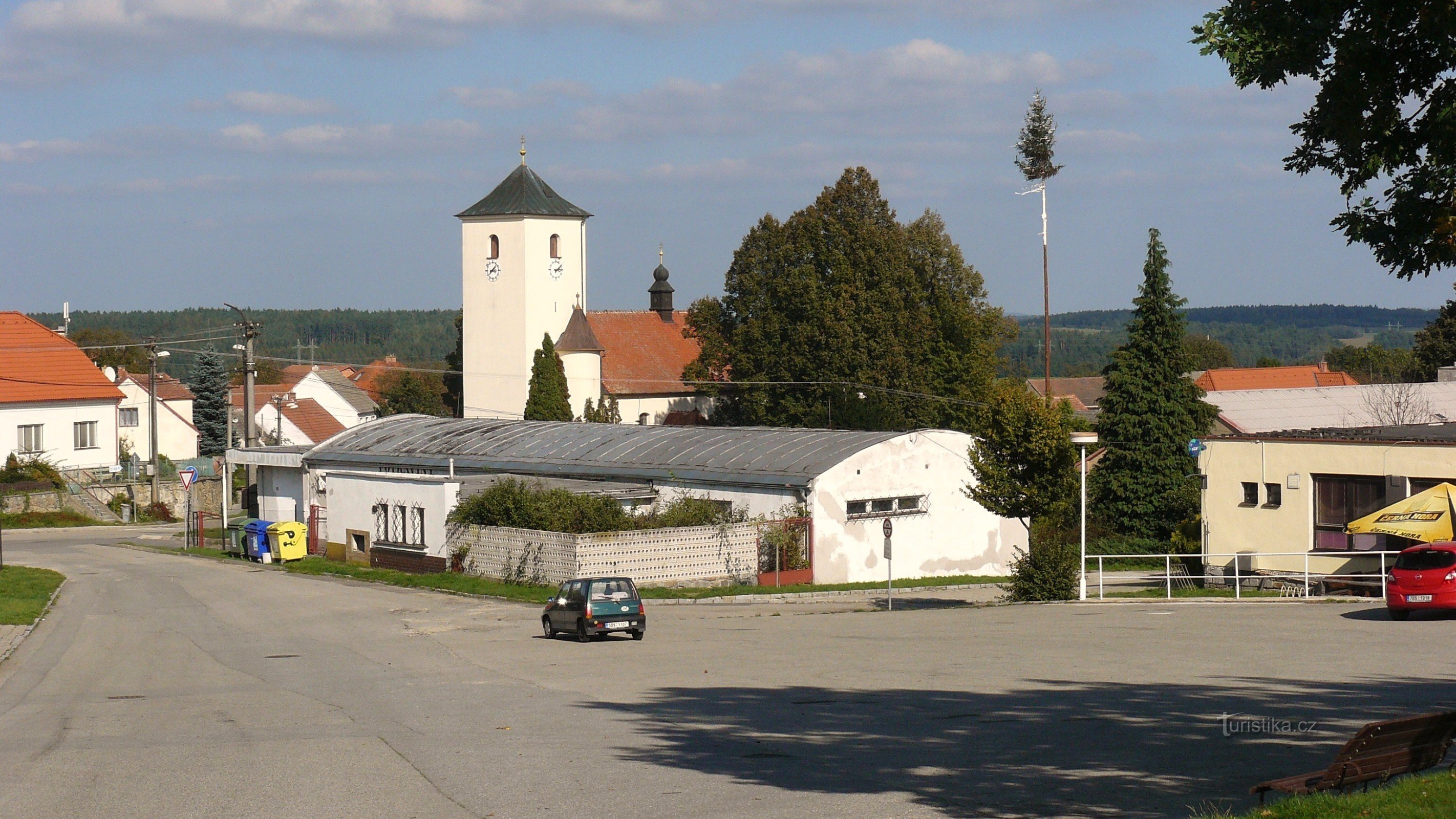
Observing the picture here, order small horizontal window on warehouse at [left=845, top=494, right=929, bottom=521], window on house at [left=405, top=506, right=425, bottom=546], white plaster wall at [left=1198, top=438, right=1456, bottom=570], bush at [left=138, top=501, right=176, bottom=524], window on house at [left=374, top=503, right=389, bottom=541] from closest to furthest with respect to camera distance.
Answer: white plaster wall at [left=1198, top=438, right=1456, bottom=570]
small horizontal window on warehouse at [left=845, top=494, right=929, bottom=521]
window on house at [left=405, top=506, right=425, bottom=546]
window on house at [left=374, top=503, right=389, bottom=541]
bush at [left=138, top=501, right=176, bottom=524]

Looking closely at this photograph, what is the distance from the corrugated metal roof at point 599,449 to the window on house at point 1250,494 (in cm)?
873

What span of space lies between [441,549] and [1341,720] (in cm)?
2817

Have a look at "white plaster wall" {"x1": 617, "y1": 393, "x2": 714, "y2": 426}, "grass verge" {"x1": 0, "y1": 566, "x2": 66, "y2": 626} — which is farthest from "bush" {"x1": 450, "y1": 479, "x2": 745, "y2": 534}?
"white plaster wall" {"x1": 617, "y1": 393, "x2": 714, "y2": 426}

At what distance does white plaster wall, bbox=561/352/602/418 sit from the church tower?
17.0 inches

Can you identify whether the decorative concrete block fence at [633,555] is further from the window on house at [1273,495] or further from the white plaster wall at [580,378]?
the white plaster wall at [580,378]

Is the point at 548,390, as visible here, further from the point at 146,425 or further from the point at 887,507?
the point at 887,507

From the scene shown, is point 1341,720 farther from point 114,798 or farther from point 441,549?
point 441,549

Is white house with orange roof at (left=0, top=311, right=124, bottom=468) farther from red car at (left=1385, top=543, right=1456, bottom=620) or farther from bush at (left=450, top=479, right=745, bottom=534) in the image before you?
red car at (left=1385, top=543, right=1456, bottom=620)

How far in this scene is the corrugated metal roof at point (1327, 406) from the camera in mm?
55062

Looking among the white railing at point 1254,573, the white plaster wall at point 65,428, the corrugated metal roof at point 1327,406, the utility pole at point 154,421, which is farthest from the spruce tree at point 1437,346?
the white plaster wall at point 65,428

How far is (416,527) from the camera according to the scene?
38875mm

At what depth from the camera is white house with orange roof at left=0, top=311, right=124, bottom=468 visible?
67.3 metres

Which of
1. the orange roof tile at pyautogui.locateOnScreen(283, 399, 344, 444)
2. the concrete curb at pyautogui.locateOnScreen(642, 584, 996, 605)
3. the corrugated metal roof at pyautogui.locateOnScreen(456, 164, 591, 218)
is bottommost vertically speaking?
the concrete curb at pyautogui.locateOnScreen(642, 584, 996, 605)

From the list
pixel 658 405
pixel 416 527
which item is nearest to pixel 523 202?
pixel 658 405
